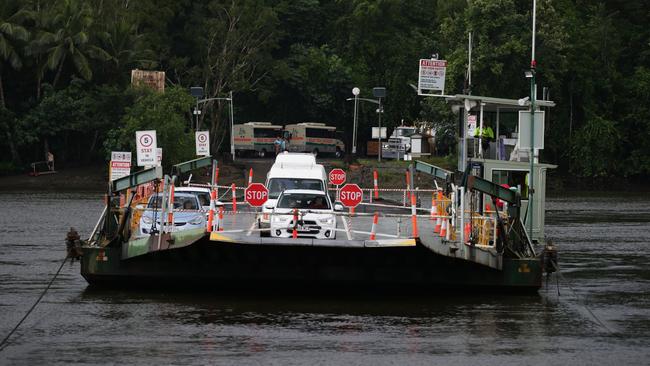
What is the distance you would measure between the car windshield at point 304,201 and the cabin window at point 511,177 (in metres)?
5.68

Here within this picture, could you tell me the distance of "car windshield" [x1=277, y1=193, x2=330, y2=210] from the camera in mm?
28000

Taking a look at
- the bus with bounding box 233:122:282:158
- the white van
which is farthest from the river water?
the bus with bounding box 233:122:282:158

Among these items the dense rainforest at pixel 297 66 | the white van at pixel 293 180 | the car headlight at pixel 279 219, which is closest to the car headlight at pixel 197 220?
the white van at pixel 293 180

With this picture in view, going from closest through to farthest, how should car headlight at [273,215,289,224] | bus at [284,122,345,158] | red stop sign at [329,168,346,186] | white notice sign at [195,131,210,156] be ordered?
car headlight at [273,215,289,224] < red stop sign at [329,168,346,186] < white notice sign at [195,131,210,156] < bus at [284,122,345,158]

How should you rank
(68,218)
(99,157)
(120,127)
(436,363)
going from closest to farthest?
(436,363) → (68,218) → (120,127) → (99,157)

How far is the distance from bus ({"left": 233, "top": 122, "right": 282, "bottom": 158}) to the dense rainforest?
1759 millimetres

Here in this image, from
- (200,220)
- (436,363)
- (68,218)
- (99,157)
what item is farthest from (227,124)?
(436,363)

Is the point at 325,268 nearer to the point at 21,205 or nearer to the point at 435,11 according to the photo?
the point at 21,205

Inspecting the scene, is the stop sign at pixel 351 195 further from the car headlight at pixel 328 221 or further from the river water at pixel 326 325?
the river water at pixel 326 325

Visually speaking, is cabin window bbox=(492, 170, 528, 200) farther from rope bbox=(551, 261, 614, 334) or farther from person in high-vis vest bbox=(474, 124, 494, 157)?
rope bbox=(551, 261, 614, 334)

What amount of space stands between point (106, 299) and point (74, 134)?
66927 millimetres

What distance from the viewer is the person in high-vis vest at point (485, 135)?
32.3 metres

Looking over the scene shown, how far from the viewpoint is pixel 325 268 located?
24.9m

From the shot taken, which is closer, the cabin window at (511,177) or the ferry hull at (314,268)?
the ferry hull at (314,268)
